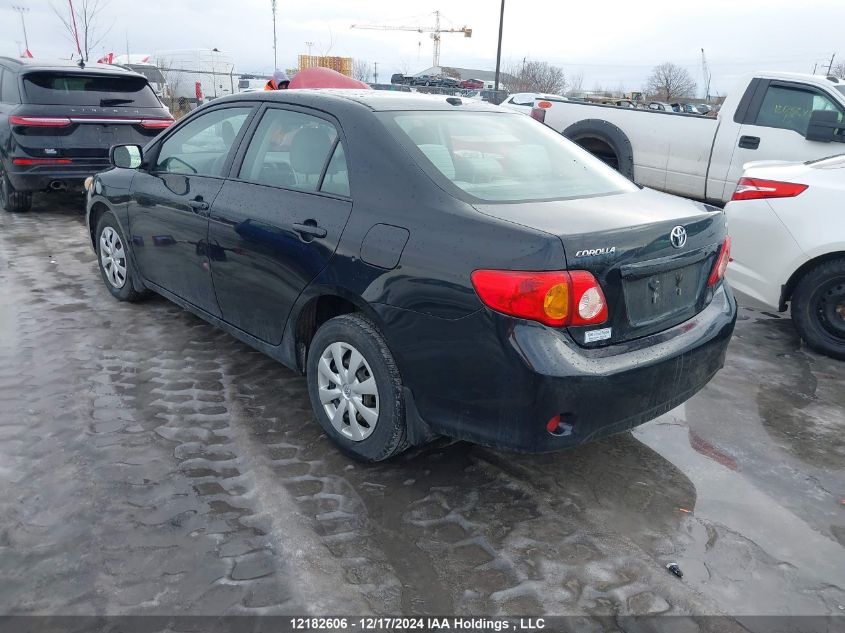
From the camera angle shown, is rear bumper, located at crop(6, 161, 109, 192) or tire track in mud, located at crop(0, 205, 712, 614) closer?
tire track in mud, located at crop(0, 205, 712, 614)

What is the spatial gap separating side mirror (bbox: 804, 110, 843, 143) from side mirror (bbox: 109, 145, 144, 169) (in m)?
6.40

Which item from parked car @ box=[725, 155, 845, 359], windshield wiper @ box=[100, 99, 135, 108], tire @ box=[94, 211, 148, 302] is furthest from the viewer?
windshield wiper @ box=[100, 99, 135, 108]

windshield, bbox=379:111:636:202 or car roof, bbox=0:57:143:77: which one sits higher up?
car roof, bbox=0:57:143:77

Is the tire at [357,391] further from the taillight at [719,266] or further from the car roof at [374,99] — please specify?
the taillight at [719,266]

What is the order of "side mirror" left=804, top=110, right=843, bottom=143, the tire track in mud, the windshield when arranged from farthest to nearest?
"side mirror" left=804, top=110, right=843, bottom=143 → the windshield → the tire track in mud

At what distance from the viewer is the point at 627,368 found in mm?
2684

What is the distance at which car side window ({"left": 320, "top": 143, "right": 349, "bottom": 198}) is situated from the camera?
318cm

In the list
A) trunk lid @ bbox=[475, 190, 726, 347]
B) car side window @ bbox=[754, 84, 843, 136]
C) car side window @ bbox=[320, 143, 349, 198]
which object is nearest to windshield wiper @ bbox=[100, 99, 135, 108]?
car side window @ bbox=[320, 143, 349, 198]

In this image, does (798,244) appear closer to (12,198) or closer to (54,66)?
(54,66)

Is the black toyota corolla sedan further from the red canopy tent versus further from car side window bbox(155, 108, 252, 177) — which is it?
the red canopy tent

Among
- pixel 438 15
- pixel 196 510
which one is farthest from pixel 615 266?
pixel 438 15

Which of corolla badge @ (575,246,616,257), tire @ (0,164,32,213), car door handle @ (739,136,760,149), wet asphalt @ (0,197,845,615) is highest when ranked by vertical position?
car door handle @ (739,136,760,149)

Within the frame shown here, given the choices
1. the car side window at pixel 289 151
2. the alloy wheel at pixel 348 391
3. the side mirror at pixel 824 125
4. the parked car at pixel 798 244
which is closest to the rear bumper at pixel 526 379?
the alloy wheel at pixel 348 391

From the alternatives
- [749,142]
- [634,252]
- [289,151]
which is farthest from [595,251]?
[749,142]
